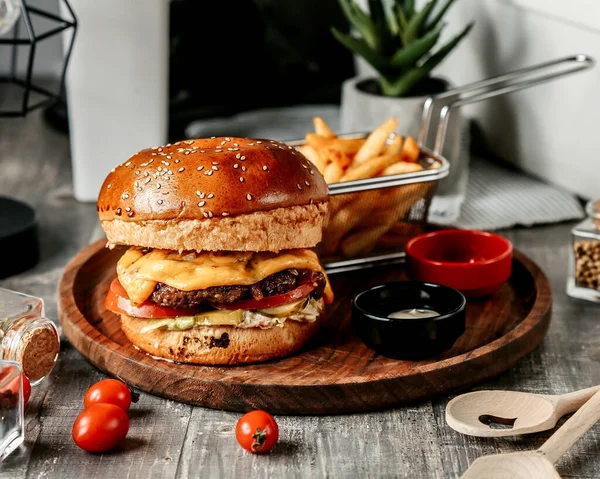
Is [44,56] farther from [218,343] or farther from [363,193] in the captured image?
[218,343]

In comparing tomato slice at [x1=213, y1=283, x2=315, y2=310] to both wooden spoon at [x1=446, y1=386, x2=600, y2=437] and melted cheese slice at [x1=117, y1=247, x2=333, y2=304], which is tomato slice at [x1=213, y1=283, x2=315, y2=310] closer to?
melted cheese slice at [x1=117, y1=247, x2=333, y2=304]

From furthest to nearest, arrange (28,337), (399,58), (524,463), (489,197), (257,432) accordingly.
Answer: (489,197) → (399,58) → (28,337) → (257,432) → (524,463)

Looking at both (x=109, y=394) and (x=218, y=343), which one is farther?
(x=218, y=343)

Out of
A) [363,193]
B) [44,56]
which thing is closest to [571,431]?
[363,193]

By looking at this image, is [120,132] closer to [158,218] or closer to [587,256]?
[158,218]

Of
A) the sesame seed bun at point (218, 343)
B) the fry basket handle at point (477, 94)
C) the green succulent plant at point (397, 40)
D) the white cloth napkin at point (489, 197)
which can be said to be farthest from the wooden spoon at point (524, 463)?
the green succulent plant at point (397, 40)

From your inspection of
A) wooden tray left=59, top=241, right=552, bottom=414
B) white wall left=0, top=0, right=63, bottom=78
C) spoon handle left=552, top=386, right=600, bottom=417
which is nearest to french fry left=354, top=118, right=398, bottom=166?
wooden tray left=59, top=241, right=552, bottom=414

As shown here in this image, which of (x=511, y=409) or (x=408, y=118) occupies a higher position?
(x=408, y=118)
